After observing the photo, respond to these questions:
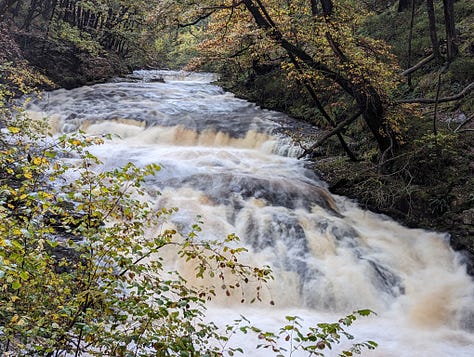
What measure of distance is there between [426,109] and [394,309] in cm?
621

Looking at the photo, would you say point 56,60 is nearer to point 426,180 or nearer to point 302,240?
point 302,240

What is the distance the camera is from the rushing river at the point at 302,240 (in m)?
5.26

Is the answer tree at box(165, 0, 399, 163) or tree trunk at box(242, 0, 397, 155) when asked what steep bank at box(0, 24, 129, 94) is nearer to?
tree at box(165, 0, 399, 163)

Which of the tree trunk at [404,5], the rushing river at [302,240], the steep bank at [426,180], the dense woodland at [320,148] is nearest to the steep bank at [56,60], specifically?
the dense woodland at [320,148]

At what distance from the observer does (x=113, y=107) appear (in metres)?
14.5

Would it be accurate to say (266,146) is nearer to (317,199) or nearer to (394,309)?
(317,199)

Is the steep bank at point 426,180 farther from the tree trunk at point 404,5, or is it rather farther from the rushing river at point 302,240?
the tree trunk at point 404,5

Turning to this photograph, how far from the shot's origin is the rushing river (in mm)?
5258

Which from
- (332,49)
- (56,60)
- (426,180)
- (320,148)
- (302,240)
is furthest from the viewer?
(56,60)

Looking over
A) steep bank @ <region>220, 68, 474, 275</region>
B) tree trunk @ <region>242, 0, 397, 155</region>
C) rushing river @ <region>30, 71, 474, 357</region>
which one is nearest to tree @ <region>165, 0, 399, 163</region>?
tree trunk @ <region>242, 0, 397, 155</region>

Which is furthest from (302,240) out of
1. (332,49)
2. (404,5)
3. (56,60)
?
(56,60)

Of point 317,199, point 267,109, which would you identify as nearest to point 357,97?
point 317,199

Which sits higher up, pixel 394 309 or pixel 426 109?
pixel 426 109

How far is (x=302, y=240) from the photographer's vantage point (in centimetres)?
680
